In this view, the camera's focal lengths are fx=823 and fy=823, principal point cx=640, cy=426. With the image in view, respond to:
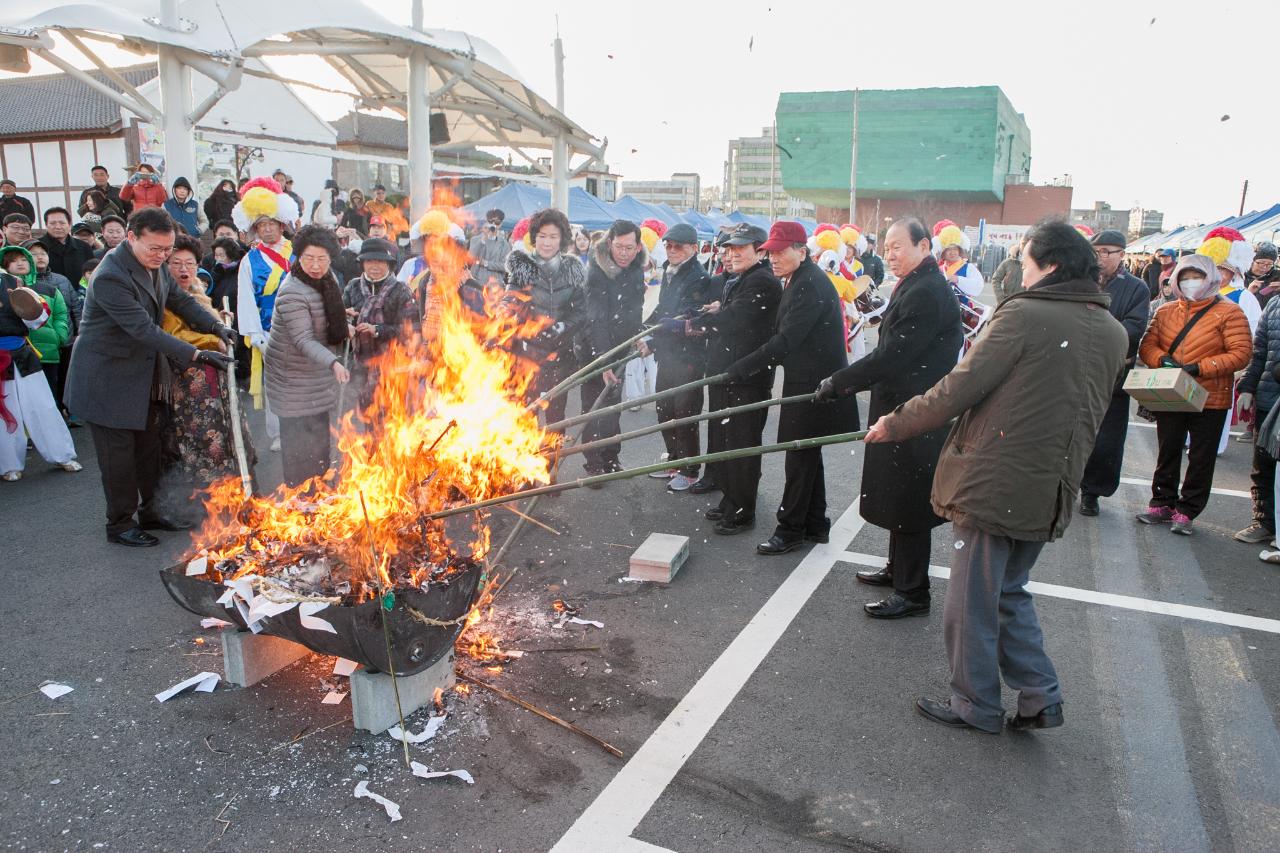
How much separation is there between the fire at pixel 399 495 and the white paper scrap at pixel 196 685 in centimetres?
55

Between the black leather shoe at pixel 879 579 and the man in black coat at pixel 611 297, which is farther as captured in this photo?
the man in black coat at pixel 611 297

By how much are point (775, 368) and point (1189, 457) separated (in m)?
3.05

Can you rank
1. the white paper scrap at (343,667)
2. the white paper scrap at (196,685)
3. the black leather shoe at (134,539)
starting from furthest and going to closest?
the black leather shoe at (134,539) → the white paper scrap at (343,667) → the white paper scrap at (196,685)

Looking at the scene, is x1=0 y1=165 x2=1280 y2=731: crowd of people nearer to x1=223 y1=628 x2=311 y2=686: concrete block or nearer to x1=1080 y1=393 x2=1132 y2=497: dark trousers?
x1=1080 y1=393 x2=1132 y2=497: dark trousers

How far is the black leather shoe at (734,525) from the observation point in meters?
5.88

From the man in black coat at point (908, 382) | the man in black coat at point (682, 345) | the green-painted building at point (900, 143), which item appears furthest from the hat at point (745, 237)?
the green-painted building at point (900, 143)

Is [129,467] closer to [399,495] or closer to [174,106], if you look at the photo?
[399,495]

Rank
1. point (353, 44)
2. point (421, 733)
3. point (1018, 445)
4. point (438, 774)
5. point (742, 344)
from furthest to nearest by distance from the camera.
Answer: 1. point (353, 44)
2. point (742, 344)
3. point (421, 733)
4. point (1018, 445)
5. point (438, 774)

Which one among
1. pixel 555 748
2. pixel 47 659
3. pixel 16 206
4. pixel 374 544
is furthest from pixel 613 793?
pixel 16 206

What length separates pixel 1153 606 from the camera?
484 centimetres

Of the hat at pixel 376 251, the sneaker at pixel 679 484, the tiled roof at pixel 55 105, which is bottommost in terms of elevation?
the sneaker at pixel 679 484

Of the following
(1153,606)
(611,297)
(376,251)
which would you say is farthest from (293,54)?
(1153,606)

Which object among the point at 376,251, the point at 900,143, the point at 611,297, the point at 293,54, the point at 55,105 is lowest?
the point at 611,297

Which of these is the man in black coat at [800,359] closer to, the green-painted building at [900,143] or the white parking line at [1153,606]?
the white parking line at [1153,606]
